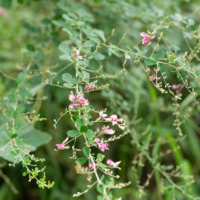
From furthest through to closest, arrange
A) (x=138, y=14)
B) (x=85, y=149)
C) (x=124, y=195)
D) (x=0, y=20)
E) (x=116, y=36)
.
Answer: (x=0, y=20)
(x=124, y=195)
(x=116, y=36)
(x=138, y=14)
(x=85, y=149)

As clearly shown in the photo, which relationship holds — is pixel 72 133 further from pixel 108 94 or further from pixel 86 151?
pixel 108 94

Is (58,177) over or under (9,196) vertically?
over

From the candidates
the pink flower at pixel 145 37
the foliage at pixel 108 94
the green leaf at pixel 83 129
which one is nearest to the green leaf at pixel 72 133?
the green leaf at pixel 83 129

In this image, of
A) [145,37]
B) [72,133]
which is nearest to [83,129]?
[72,133]

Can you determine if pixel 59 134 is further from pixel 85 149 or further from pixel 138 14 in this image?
pixel 85 149

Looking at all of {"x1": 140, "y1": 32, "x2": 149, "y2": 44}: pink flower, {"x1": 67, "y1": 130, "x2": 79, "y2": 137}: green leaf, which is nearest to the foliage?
{"x1": 140, "y1": 32, "x2": 149, "y2": 44}: pink flower

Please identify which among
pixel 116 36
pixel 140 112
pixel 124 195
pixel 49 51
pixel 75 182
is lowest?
pixel 75 182

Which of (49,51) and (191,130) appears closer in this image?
(49,51)

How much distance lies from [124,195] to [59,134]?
51 cm

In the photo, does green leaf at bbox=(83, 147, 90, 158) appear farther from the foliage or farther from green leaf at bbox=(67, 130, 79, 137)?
the foliage

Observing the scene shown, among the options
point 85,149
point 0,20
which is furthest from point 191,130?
point 0,20

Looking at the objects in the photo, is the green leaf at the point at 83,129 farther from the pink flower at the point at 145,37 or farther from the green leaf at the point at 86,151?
the pink flower at the point at 145,37

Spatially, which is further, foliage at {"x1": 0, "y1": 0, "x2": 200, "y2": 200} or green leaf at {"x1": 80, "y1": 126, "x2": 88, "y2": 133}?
foliage at {"x1": 0, "y1": 0, "x2": 200, "y2": 200}

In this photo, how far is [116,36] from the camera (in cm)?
147
